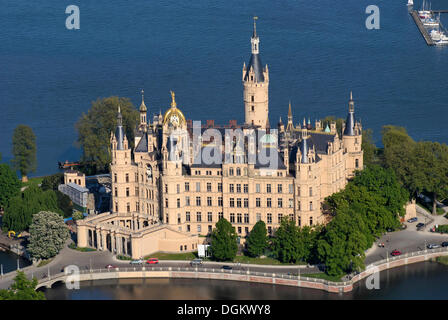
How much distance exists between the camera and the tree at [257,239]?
175 metres

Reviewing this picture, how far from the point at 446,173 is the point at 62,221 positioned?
63132 millimetres

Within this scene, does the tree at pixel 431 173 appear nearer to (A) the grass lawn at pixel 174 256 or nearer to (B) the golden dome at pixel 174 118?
(B) the golden dome at pixel 174 118

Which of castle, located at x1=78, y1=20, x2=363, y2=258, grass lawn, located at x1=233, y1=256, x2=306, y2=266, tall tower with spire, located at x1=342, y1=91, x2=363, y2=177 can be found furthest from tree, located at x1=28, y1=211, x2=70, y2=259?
tall tower with spire, located at x1=342, y1=91, x2=363, y2=177

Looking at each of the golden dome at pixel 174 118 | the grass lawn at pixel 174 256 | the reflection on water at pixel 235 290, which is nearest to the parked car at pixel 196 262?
the grass lawn at pixel 174 256

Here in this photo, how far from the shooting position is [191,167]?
182m

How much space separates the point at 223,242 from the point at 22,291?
34.0 metres

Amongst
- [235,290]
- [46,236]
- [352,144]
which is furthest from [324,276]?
[46,236]

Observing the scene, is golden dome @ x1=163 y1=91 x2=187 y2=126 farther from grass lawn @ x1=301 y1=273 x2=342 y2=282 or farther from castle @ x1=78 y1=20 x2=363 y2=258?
grass lawn @ x1=301 y1=273 x2=342 y2=282

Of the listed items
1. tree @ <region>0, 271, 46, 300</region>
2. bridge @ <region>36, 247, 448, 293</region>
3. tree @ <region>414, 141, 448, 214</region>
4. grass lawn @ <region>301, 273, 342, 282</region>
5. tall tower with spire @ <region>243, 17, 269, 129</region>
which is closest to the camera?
tree @ <region>0, 271, 46, 300</region>

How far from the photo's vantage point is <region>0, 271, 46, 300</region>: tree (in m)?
152

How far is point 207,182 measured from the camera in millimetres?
181750

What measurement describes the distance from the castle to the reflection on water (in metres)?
→ 8.50

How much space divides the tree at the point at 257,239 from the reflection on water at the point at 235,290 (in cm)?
623
